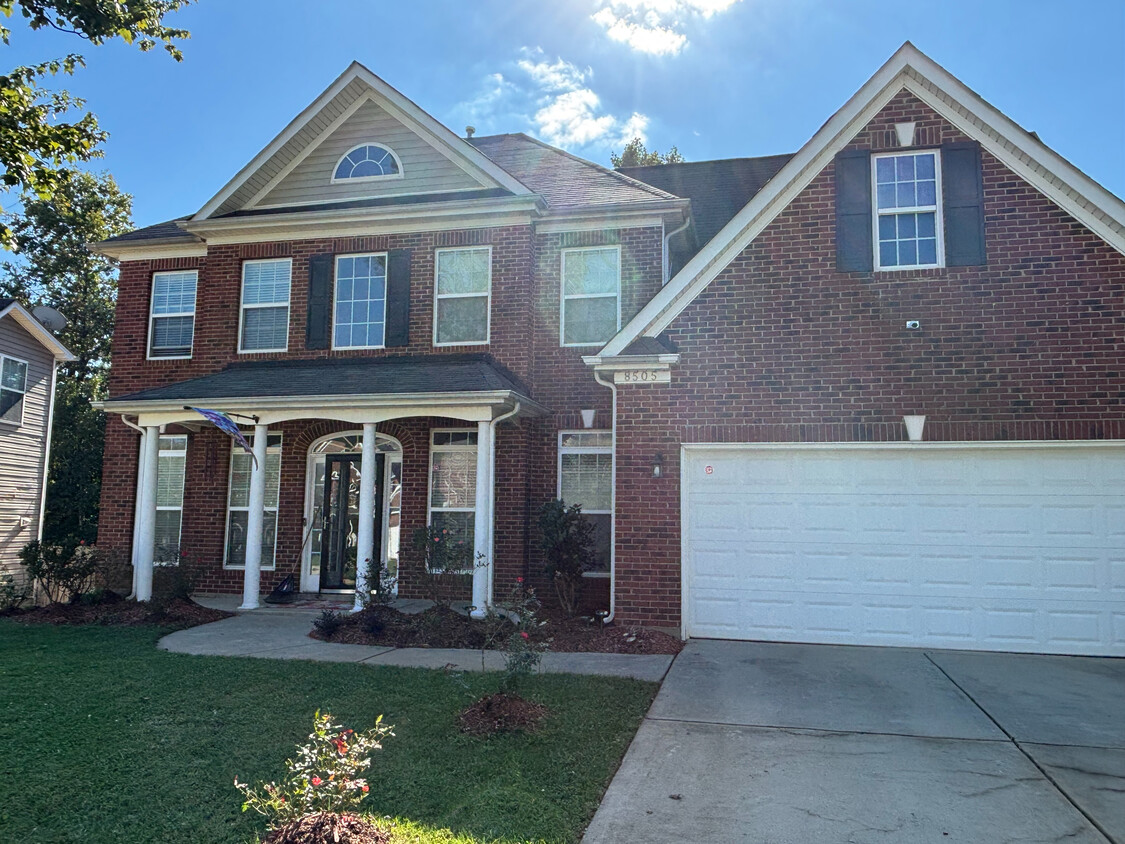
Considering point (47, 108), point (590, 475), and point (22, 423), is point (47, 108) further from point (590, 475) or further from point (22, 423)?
point (22, 423)

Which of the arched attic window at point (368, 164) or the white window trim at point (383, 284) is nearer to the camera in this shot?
the white window trim at point (383, 284)

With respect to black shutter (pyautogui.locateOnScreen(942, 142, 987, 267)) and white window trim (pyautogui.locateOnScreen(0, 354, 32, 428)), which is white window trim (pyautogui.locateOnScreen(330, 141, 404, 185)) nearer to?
black shutter (pyautogui.locateOnScreen(942, 142, 987, 267))

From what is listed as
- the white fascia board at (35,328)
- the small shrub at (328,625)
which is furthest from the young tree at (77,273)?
the small shrub at (328,625)

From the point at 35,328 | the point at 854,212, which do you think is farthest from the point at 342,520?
the point at 35,328

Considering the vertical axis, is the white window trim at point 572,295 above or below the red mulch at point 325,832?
above

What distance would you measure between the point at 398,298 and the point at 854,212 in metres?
6.98

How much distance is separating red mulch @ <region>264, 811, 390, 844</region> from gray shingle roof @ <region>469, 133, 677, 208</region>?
945 cm

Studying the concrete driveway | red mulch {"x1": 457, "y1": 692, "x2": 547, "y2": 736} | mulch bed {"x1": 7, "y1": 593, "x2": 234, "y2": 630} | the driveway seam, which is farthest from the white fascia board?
the driveway seam

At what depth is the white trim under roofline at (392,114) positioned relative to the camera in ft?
39.9

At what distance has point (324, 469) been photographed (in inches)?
489

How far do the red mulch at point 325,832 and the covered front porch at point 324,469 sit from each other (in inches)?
244

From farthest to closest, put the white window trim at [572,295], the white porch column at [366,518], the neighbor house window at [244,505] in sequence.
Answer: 1. the neighbor house window at [244,505]
2. the white window trim at [572,295]
3. the white porch column at [366,518]

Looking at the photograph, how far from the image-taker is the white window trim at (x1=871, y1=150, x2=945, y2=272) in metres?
8.63

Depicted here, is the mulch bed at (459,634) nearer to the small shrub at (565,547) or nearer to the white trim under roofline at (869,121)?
the small shrub at (565,547)
